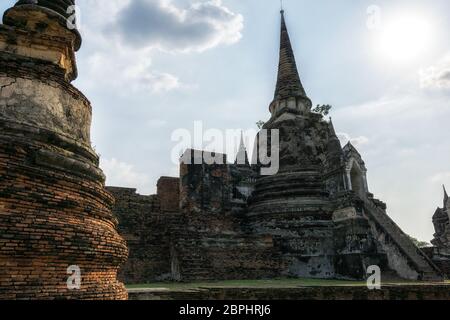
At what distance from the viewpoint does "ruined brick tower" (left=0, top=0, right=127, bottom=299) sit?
4.16 meters

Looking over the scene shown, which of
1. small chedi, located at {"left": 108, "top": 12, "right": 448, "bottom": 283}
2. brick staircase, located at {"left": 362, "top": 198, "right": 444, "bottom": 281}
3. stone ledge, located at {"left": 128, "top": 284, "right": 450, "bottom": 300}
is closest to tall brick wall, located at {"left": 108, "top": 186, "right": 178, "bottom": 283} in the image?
small chedi, located at {"left": 108, "top": 12, "right": 448, "bottom": 283}

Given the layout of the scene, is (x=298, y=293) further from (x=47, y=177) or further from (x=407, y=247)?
(x=407, y=247)

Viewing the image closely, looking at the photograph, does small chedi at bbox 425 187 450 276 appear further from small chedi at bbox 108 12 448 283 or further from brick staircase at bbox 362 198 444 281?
small chedi at bbox 108 12 448 283

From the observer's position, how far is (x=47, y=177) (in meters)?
4.73

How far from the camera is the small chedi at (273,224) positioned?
11211mm

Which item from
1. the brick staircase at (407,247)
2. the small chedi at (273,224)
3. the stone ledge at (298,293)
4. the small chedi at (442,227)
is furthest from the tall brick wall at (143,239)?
the small chedi at (442,227)

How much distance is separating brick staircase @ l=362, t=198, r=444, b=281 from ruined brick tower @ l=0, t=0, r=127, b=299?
10.0m

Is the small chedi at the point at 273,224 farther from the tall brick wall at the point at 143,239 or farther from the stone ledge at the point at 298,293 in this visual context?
the stone ledge at the point at 298,293

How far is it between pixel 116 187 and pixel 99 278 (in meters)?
8.14

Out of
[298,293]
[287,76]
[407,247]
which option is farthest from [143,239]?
[287,76]

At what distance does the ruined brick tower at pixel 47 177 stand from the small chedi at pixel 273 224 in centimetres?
564

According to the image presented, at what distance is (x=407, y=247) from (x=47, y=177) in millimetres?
12064
